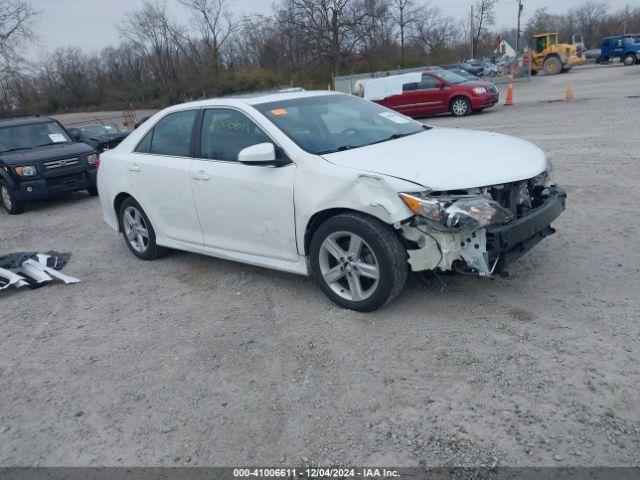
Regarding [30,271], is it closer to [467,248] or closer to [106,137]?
[467,248]

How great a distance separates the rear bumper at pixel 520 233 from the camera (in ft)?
12.2

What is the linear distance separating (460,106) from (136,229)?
50.4 ft

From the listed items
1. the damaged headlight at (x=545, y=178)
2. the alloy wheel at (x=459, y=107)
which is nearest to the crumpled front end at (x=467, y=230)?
the damaged headlight at (x=545, y=178)

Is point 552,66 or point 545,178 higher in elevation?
point 545,178

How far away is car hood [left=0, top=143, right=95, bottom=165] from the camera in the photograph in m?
9.67

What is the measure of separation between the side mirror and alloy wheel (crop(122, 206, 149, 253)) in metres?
2.10

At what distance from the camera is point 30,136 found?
34.8ft

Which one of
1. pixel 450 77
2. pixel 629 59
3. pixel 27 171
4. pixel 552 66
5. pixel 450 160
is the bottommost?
pixel 629 59

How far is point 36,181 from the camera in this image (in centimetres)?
961

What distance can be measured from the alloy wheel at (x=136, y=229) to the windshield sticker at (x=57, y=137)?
225 inches

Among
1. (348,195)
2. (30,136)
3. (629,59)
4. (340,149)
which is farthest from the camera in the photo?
(629,59)

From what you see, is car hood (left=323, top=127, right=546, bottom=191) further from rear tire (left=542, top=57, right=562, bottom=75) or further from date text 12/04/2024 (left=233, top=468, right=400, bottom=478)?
rear tire (left=542, top=57, right=562, bottom=75)

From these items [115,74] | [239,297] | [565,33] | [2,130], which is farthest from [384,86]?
[565,33]

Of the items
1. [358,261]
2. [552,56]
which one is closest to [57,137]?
[358,261]
